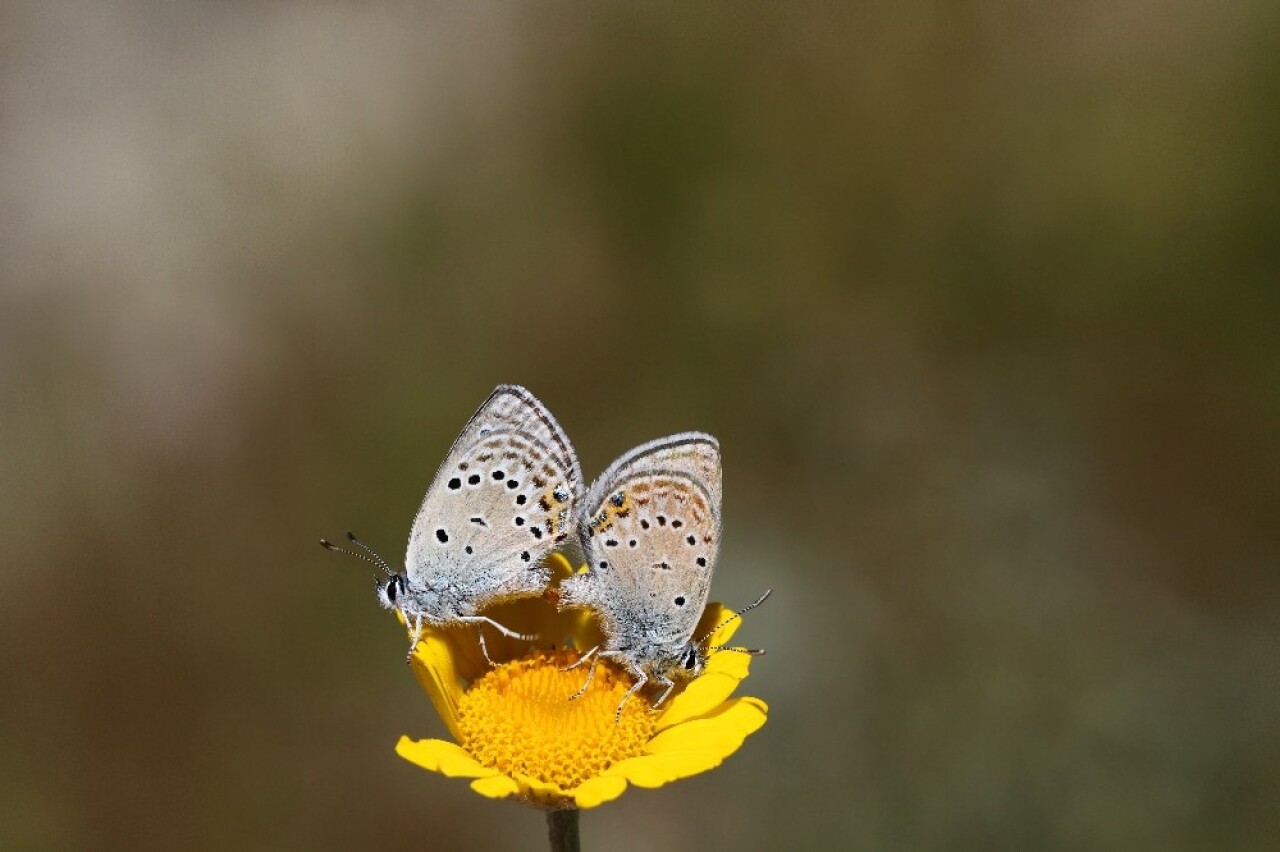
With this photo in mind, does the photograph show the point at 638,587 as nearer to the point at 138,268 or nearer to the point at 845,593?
the point at 845,593

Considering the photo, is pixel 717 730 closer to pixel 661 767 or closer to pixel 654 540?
pixel 661 767

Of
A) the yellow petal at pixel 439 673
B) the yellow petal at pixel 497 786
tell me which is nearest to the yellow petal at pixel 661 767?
the yellow petal at pixel 497 786

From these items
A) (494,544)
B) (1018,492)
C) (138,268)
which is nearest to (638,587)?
(494,544)

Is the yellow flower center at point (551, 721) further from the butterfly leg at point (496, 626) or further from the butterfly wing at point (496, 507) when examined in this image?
the butterfly wing at point (496, 507)

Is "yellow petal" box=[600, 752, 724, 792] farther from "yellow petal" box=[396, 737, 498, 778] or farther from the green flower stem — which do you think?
"yellow petal" box=[396, 737, 498, 778]

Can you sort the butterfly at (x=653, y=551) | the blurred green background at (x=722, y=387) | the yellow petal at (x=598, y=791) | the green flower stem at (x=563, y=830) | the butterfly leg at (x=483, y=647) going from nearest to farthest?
the yellow petal at (x=598, y=791)
the green flower stem at (x=563, y=830)
the butterfly at (x=653, y=551)
the butterfly leg at (x=483, y=647)
the blurred green background at (x=722, y=387)

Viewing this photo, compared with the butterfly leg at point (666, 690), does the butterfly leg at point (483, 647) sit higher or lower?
higher

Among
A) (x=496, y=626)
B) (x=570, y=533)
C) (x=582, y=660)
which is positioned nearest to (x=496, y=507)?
(x=570, y=533)
